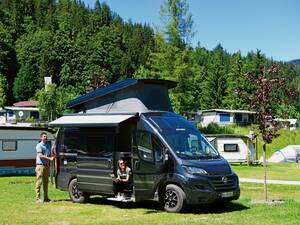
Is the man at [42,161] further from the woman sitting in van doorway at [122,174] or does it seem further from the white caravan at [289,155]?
the white caravan at [289,155]

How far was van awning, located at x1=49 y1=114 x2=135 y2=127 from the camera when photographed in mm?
12672

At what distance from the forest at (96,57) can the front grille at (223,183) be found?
36526 mm

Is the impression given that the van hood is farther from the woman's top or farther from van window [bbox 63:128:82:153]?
van window [bbox 63:128:82:153]

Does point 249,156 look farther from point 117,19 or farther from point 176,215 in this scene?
point 117,19

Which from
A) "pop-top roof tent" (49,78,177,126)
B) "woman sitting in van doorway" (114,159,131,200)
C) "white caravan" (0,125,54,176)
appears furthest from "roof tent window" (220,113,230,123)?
"woman sitting in van doorway" (114,159,131,200)

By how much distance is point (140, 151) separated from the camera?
12406 millimetres

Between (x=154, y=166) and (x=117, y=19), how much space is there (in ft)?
442

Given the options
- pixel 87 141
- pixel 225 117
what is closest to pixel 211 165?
pixel 87 141

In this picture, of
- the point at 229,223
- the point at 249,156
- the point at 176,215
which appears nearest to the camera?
the point at 229,223

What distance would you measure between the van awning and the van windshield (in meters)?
0.87

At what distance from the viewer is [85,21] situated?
131 meters

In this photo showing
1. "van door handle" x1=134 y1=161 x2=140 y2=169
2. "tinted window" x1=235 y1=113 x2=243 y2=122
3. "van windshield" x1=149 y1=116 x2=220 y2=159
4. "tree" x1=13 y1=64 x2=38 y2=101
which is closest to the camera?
"van windshield" x1=149 y1=116 x2=220 y2=159

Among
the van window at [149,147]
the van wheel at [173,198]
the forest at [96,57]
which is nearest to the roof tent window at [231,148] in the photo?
the forest at [96,57]

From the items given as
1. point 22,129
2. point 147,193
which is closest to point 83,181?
point 147,193
